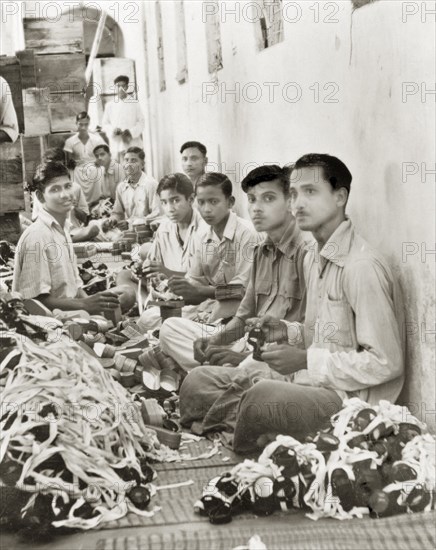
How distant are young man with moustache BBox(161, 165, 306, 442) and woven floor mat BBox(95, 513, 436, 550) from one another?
1054mm

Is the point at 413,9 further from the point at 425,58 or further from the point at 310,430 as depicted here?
the point at 310,430

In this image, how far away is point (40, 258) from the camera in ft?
15.8

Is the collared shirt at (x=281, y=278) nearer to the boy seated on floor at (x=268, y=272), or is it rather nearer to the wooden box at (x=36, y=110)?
the boy seated on floor at (x=268, y=272)

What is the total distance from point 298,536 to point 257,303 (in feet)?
5.54

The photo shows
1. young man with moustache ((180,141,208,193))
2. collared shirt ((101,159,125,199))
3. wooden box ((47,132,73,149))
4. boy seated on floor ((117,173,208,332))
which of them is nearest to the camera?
boy seated on floor ((117,173,208,332))

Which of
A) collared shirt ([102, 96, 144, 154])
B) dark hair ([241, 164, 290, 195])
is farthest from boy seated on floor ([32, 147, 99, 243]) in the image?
dark hair ([241, 164, 290, 195])

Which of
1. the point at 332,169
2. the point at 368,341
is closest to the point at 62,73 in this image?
the point at 332,169

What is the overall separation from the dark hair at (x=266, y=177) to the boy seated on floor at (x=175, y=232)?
62.2 inches

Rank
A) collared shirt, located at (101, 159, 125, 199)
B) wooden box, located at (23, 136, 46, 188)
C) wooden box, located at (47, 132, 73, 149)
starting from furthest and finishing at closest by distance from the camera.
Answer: collared shirt, located at (101, 159, 125, 199) < wooden box, located at (47, 132, 73, 149) < wooden box, located at (23, 136, 46, 188)

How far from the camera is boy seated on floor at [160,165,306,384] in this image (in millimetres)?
4102

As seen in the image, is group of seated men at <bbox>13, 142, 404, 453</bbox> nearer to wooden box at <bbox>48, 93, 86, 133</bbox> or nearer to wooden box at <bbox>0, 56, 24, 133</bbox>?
wooden box at <bbox>0, 56, 24, 133</bbox>

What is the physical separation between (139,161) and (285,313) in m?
6.28

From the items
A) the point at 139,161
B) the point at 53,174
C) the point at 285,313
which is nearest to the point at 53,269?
the point at 53,174

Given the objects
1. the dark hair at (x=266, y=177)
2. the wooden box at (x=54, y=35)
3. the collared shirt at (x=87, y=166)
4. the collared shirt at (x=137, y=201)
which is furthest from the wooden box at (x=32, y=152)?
the dark hair at (x=266, y=177)
